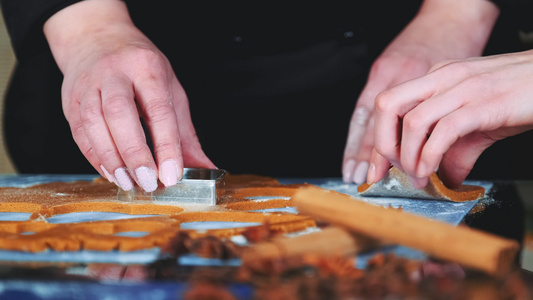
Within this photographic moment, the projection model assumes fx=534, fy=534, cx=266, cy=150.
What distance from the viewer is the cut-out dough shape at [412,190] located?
35.4 inches

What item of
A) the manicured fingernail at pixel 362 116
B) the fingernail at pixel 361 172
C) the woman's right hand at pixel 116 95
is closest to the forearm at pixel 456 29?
the manicured fingernail at pixel 362 116

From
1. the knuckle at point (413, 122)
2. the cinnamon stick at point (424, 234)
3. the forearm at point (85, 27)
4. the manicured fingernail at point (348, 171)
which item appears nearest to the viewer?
the cinnamon stick at point (424, 234)

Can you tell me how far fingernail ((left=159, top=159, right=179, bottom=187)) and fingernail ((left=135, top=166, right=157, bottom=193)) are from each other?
0.01 meters

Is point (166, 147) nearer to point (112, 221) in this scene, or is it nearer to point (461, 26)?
point (112, 221)

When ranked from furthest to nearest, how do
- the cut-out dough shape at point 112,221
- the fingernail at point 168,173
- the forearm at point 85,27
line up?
1. the forearm at point 85,27
2. the fingernail at point 168,173
3. the cut-out dough shape at point 112,221

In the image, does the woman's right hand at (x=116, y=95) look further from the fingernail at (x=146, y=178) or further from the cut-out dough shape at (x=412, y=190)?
the cut-out dough shape at (x=412, y=190)

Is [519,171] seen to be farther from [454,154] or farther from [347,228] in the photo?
[347,228]

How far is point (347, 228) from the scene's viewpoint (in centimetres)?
56

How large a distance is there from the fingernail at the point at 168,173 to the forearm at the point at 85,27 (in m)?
0.31

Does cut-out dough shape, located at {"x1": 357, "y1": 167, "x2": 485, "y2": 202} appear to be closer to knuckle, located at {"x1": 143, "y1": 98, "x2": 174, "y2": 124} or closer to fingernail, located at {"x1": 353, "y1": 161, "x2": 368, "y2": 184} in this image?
fingernail, located at {"x1": 353, "y1": 161, "x2": 368, "y2": 184}

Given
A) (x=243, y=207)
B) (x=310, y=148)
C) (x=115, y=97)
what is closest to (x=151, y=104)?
(x=115, y=97)

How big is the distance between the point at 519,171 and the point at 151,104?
7.39ft

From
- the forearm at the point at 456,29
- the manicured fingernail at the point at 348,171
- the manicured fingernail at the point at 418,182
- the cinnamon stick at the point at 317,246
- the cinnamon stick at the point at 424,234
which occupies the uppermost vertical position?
the forearm at the point at 456,29

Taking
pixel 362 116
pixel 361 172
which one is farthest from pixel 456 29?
pixel 361 172
